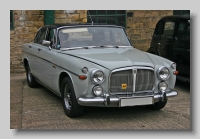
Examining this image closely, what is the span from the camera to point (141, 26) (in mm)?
11805

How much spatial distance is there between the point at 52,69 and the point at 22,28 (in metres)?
4.27

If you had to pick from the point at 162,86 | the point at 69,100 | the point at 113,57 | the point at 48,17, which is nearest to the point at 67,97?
the point at 69,100

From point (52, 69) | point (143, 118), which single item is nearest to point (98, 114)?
point (143, 118)

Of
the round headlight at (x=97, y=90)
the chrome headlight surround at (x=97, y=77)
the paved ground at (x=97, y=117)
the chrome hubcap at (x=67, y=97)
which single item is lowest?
the paved ground at (x=97, y=117)

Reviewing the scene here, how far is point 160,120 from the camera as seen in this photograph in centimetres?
579

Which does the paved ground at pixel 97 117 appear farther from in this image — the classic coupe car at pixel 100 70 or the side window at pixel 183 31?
the side window at pixel 183 31

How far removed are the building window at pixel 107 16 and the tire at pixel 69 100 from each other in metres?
5.56

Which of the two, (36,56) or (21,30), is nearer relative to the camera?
(36,56)

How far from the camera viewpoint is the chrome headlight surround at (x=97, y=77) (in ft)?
17.5

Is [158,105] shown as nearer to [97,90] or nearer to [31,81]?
[97,90]

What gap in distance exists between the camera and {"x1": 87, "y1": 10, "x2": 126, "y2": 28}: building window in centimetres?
1128

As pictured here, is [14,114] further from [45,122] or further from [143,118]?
[143,118]

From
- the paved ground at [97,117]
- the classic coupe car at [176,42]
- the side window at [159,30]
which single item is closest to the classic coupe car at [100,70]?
the paved ground at [97,117]

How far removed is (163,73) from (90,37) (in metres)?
1.70
